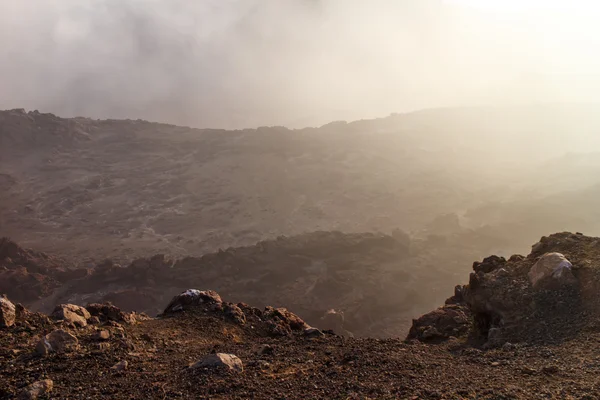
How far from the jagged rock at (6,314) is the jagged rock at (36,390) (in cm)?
202

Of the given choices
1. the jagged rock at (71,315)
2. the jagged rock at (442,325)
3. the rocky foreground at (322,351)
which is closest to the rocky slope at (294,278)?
the jagged rock at (442,325)

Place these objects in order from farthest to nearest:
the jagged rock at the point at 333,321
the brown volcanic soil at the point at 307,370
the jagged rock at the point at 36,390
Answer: the jagged rock at the point at 333,321 < the brown volcanic soil at the point at 307,370 < the jagged rock at the point at 36,390

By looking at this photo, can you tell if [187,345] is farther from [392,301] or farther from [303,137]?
[303,137]

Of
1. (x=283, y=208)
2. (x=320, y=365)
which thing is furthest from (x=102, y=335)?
(x=283, y=208)

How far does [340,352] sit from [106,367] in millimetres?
2965

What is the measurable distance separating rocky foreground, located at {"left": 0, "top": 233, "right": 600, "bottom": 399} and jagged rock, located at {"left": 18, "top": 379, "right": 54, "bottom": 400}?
18mm

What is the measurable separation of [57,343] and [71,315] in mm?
1301

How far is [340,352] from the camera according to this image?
5711 mm

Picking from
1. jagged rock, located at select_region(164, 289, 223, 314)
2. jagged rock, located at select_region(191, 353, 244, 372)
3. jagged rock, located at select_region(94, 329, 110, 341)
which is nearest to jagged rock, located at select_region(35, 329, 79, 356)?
jagged rock, located at select_region(94, 329, 110, 341)

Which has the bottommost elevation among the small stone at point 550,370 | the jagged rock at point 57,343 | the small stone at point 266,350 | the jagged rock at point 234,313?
the jagged rock at point 234,313

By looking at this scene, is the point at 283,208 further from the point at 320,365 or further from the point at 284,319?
the point at 320,365

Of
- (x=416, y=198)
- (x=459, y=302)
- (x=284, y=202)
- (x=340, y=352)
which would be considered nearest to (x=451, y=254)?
(x=416, y=198)

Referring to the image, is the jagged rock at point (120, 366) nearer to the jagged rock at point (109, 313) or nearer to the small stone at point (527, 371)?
the jagged rock at point (109, 313)

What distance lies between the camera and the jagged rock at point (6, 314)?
5770mm
